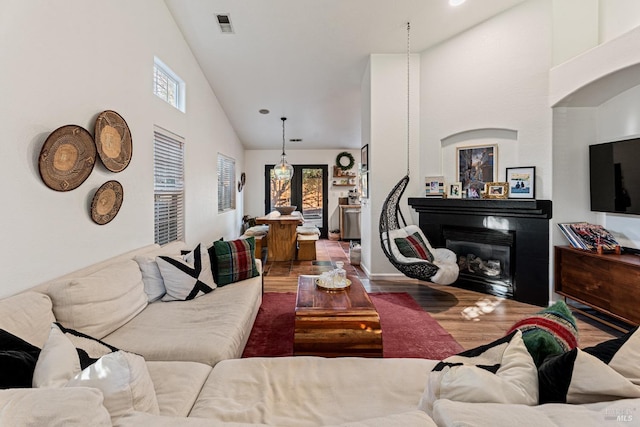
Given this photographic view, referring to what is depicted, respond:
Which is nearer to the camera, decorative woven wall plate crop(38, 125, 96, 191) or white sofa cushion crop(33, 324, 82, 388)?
white sofa cushion crop(33, 324, 82, 388)

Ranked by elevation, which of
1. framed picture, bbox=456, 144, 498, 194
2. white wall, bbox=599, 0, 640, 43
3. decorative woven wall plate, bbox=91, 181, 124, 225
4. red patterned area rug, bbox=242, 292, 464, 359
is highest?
white wall, bbox=599, 0, 640, 43

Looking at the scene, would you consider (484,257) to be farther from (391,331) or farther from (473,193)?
(391,331)

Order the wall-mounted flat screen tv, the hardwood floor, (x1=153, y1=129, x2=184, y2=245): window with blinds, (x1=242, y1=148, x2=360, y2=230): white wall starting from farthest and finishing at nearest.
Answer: (x1=242, y1=148, x2=360, y2=230): white wall
(x1=153, y1=129, x2=184, y2=245): window with blinds
the wall-mounted flat screen tv
the hardwood floor

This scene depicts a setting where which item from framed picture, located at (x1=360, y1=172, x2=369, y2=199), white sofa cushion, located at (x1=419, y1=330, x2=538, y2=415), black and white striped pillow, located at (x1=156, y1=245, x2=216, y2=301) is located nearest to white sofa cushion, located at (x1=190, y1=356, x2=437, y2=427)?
white sofa cushion, located at (x1=419, y1=330, x2=538, y2=415)

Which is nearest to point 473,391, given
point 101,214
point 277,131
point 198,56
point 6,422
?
point 6,422

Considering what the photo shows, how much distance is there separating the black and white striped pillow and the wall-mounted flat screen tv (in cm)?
391

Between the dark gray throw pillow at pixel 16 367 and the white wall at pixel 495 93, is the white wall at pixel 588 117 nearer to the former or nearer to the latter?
the white wall at pixel 495 93

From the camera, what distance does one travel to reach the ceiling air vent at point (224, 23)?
12.0ft

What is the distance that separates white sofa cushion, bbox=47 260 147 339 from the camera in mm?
1660

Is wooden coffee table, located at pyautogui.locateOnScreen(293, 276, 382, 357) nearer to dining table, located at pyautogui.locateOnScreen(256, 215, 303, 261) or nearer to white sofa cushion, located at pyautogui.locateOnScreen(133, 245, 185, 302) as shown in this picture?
white sofa cushion, located at pyautogui.locateOnScreen(133, 245, 185, 302)

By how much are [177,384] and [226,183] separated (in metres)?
5.65

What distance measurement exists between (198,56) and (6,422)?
189 inches

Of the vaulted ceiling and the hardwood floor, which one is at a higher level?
the vaulted ceiling

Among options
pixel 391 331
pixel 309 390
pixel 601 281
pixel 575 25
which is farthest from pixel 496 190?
pixel 309 390
